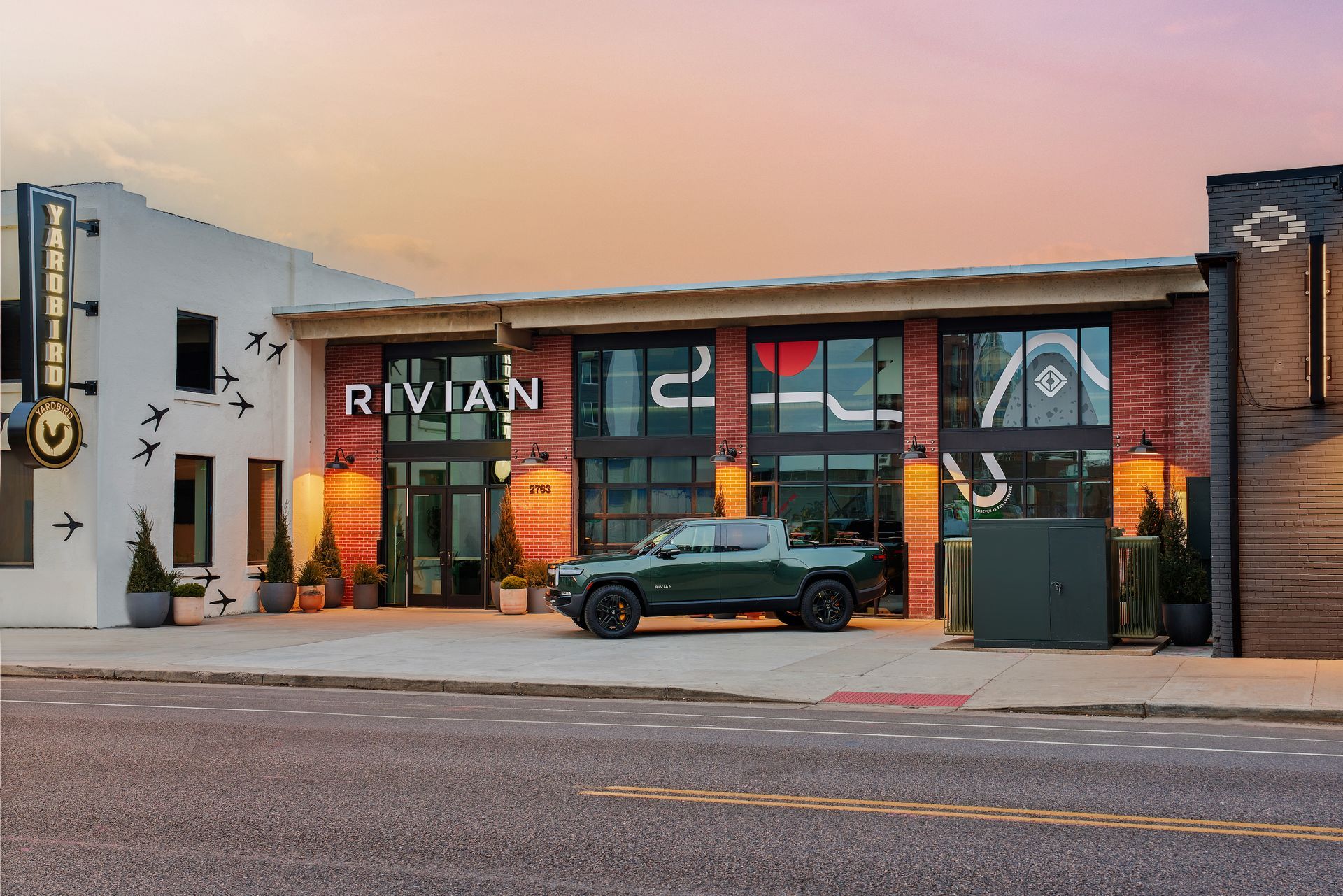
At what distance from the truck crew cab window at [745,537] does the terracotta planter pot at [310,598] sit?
10464mm

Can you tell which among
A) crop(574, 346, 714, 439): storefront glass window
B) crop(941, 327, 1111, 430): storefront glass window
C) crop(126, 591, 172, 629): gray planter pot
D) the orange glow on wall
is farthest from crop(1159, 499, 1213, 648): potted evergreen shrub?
crop(126, 591, 172, 629): gray planter pot

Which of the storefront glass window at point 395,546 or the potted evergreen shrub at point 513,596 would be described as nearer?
the potted evergreen shrub at point 513,596

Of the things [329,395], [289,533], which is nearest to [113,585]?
[289,533]

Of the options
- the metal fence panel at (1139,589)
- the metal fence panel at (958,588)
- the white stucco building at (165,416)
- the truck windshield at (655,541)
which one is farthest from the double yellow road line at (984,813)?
the white stucco building at (165,416)

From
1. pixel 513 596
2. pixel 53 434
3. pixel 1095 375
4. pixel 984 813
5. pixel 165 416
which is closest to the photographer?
pixel 984 813

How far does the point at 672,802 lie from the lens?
8.37 m

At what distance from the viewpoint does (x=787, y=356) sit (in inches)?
1003

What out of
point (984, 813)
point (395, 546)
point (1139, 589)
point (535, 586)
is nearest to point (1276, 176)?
point (1139, 589)

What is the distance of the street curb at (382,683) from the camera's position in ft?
48.5

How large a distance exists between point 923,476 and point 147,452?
46.3 feet

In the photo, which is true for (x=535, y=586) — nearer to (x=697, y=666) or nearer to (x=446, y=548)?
(x=446, y=548)

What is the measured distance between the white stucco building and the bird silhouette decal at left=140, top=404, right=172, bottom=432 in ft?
0.11

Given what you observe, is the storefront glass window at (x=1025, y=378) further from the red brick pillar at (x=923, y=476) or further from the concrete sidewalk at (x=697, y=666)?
the concrete sidewalk at (x=697, y=666)

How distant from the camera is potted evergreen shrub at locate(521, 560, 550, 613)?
26.1 meters
